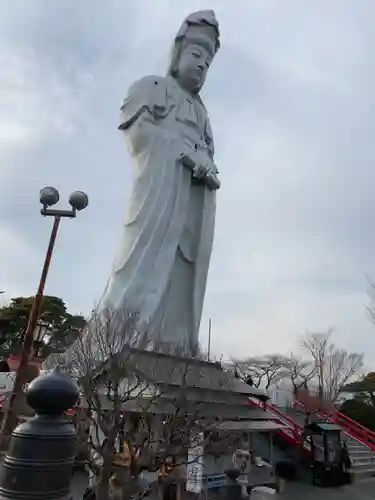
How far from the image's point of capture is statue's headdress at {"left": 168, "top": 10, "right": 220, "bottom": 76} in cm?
1566

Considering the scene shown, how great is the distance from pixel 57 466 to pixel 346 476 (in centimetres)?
1227

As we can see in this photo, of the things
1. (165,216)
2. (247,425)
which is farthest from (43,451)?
(165,216)

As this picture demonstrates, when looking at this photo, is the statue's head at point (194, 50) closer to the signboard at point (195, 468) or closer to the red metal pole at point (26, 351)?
the red metal pole at point (26, 351)

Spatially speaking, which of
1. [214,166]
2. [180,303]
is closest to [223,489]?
[180,303]

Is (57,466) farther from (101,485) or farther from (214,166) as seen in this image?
(214,166)

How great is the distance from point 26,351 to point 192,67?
11.7 m

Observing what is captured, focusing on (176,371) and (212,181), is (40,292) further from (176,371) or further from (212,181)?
(212,181)

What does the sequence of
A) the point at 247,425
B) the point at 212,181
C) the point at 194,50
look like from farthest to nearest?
the point at 194,50 → the point at 212,181 → the point at 247,425

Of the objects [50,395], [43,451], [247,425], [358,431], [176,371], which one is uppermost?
[176,371]

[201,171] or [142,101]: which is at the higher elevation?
[142,101]

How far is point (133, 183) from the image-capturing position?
45.9 feet

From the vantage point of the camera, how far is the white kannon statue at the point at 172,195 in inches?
498

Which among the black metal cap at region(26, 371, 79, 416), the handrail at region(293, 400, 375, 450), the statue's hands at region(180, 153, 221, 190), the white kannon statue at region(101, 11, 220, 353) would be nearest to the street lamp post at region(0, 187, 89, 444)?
the black metal cap at region(26, 371, 79, 416)

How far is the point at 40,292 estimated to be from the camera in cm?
632
